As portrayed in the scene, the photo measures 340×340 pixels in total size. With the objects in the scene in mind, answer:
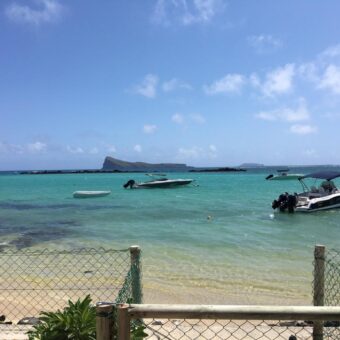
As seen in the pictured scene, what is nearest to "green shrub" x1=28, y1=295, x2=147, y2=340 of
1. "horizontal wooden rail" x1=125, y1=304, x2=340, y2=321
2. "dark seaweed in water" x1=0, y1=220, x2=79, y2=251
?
"horizontal wooden rail" x1=125, y1=304, x2=340, y2=321

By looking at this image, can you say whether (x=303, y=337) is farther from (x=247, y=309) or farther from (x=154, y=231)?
(x=154, y=231)

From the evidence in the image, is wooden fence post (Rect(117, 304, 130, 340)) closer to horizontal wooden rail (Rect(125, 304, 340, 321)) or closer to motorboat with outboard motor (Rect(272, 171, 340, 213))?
horizontal wooden rail (Rect(125, 304, 340, 321))

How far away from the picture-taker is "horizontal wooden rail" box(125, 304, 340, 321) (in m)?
2.72

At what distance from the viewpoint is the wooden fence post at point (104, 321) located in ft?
9.17

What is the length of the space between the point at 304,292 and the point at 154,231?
35.0ft

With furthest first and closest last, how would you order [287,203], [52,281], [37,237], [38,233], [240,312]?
[287,203] < [38,233] < [37,237] < [52,281] < [240,312]

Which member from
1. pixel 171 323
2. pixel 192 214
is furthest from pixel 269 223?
pixel 171 323

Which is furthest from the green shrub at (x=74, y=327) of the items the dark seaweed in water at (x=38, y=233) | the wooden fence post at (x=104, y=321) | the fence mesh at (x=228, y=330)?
the dark seaweed in water at (x=38, y=233)

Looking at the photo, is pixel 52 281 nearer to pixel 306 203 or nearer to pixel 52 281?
pixel 52 281

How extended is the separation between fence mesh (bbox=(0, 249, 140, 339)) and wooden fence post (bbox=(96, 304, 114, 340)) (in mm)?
4269

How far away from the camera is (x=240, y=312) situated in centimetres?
274

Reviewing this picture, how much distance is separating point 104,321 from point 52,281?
862 cm

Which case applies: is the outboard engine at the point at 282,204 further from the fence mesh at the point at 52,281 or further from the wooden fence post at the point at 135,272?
the wooden fence post at the point at 135,272

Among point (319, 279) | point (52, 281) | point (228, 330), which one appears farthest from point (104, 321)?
point (52, 281)
